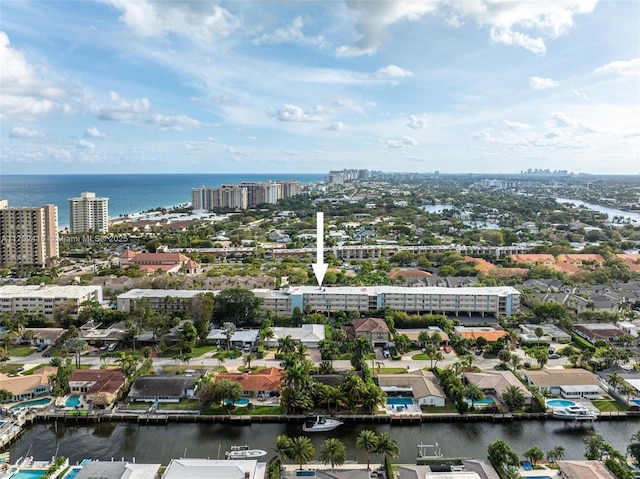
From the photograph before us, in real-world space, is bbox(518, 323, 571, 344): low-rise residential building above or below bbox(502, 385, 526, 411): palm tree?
above

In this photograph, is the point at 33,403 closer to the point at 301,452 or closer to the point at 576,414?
the point at 301,452

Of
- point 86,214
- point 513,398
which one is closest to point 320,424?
point 513,398

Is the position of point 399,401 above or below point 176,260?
below

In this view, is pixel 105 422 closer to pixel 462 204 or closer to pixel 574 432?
pixel 574 432

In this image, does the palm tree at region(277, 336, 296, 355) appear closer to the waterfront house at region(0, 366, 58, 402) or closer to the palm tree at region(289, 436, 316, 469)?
the palm tree at region(289, 436, 316, 469)

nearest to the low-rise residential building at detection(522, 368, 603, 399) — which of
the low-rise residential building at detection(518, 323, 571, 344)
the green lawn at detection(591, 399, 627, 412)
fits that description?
the green lawn at detection(591, 399, 627, 412)

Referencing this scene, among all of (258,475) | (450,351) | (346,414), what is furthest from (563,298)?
(258,475)

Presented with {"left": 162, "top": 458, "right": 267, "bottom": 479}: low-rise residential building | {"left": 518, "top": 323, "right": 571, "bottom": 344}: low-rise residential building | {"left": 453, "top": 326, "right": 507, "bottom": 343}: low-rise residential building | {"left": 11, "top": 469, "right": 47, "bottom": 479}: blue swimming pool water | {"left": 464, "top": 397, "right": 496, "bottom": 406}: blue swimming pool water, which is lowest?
{"left": 11, "top": 469, "right": 47, "bottom": 479}: blue swimming pool water
